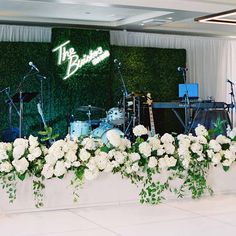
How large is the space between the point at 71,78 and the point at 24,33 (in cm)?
135

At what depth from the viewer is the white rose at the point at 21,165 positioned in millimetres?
2879

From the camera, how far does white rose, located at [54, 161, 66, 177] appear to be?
2943mm

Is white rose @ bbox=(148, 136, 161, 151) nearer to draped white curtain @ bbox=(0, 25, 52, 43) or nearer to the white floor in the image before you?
the white floor

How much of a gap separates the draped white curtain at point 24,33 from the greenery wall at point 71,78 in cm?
19

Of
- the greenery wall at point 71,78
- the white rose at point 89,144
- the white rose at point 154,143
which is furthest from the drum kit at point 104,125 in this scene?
the white rose at point 89,144

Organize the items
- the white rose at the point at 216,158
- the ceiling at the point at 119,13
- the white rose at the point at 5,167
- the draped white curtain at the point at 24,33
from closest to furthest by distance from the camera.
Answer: the white rose at the point at 5,167
the white rose at the point at 216,158
the ceiling at the point at 119,13
the draped white curtain at the point at 24,33

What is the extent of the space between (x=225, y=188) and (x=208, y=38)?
9980 mm

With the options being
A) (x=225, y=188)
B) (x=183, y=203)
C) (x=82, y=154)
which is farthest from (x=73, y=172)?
(x=225, y=188)

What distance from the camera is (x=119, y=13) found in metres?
10.4

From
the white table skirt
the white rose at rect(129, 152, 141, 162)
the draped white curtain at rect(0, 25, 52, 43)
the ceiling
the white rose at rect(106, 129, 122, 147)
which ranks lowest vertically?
the white table skirt

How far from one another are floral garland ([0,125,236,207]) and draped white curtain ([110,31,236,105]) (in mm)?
9162

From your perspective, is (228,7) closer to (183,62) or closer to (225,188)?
(183,62)

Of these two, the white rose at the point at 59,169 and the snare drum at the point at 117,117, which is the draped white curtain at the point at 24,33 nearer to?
the snare drum at the point at 117,117

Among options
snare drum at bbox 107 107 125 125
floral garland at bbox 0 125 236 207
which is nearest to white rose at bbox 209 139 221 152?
floral garland at bbox 0 125 236 207
